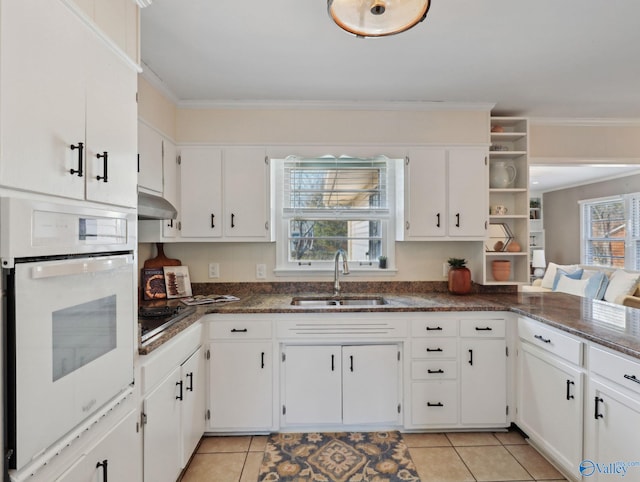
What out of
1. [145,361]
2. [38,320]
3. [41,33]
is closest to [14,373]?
[38,320]

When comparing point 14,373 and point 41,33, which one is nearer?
point 14,373

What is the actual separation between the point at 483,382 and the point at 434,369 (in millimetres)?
353

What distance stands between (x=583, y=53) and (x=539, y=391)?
78.9 inches

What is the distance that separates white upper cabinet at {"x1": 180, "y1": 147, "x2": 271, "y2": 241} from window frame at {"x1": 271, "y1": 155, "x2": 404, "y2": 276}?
0.28 m

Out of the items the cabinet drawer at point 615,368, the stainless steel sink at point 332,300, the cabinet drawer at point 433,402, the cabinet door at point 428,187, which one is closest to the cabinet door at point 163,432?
the stainless steel sink at point 332,300

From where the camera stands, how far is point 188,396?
1974 millimetres

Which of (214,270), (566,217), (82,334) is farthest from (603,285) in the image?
(82,334)

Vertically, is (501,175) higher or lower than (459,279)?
higher

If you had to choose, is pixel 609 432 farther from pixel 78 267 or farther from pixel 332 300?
pixel 78 267

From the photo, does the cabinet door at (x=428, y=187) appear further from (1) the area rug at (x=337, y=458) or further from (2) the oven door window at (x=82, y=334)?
(2) the oven door window at (x=82, y=334)

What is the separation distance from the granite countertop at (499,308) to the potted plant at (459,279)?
61mm

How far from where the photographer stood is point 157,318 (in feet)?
6.33

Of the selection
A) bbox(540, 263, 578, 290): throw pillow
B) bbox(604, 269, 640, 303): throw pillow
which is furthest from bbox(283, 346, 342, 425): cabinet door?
bbox(540, 263, 578, 290): throw pillow

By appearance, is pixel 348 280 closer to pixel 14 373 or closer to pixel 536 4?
pixel 536 4
